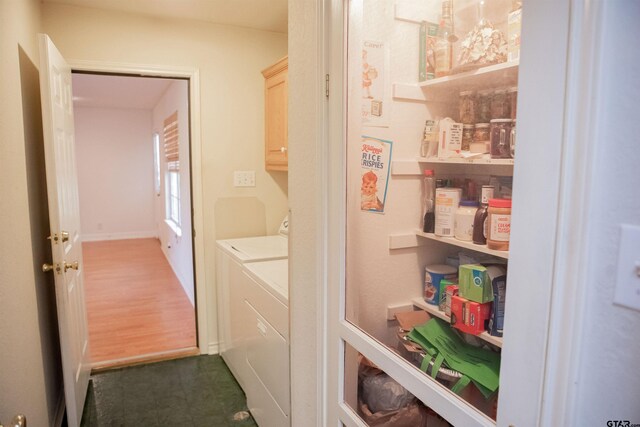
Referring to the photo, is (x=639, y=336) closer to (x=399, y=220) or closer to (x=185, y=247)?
(x=399, y=220)

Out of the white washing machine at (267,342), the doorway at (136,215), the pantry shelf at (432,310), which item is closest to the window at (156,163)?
the doorway at (136,215)

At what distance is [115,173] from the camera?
7887 mm

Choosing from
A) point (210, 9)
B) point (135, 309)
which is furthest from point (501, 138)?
point (135, 309)

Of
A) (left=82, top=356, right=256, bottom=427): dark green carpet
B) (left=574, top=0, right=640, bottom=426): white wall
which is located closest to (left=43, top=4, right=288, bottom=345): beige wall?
(left=82, top=356, right=256, bottom=427): dark green carpet

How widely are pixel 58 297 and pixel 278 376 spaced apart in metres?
1.12

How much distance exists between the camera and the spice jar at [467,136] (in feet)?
3.28

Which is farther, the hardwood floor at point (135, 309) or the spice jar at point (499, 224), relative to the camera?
the hardwood floor at point (135, 309)

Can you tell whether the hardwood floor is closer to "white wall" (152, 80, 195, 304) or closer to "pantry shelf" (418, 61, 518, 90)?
"white wall" (152, 80, 195, 304)

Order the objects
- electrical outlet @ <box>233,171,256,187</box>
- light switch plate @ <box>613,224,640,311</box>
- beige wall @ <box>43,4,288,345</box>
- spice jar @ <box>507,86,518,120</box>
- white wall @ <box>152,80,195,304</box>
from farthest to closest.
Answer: white wall @ <box>152,80,195,304</box> < electrical outlet @ <box>233,171,256,187</box> < beige wall @ <box>43,4,288,345</box> < spice jar @ <box>507,86,518,120</box> < light switch plate @ <box>613,224,640,311</box>

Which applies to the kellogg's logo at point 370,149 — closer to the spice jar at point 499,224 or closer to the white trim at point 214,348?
the spice jar at point 499,224

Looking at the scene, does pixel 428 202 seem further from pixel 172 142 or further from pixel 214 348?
pixel 172 142

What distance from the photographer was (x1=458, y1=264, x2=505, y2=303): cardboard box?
3.07ft

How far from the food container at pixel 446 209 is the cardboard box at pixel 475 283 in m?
0.12

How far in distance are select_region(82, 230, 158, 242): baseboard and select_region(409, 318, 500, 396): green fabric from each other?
25.6 feet
